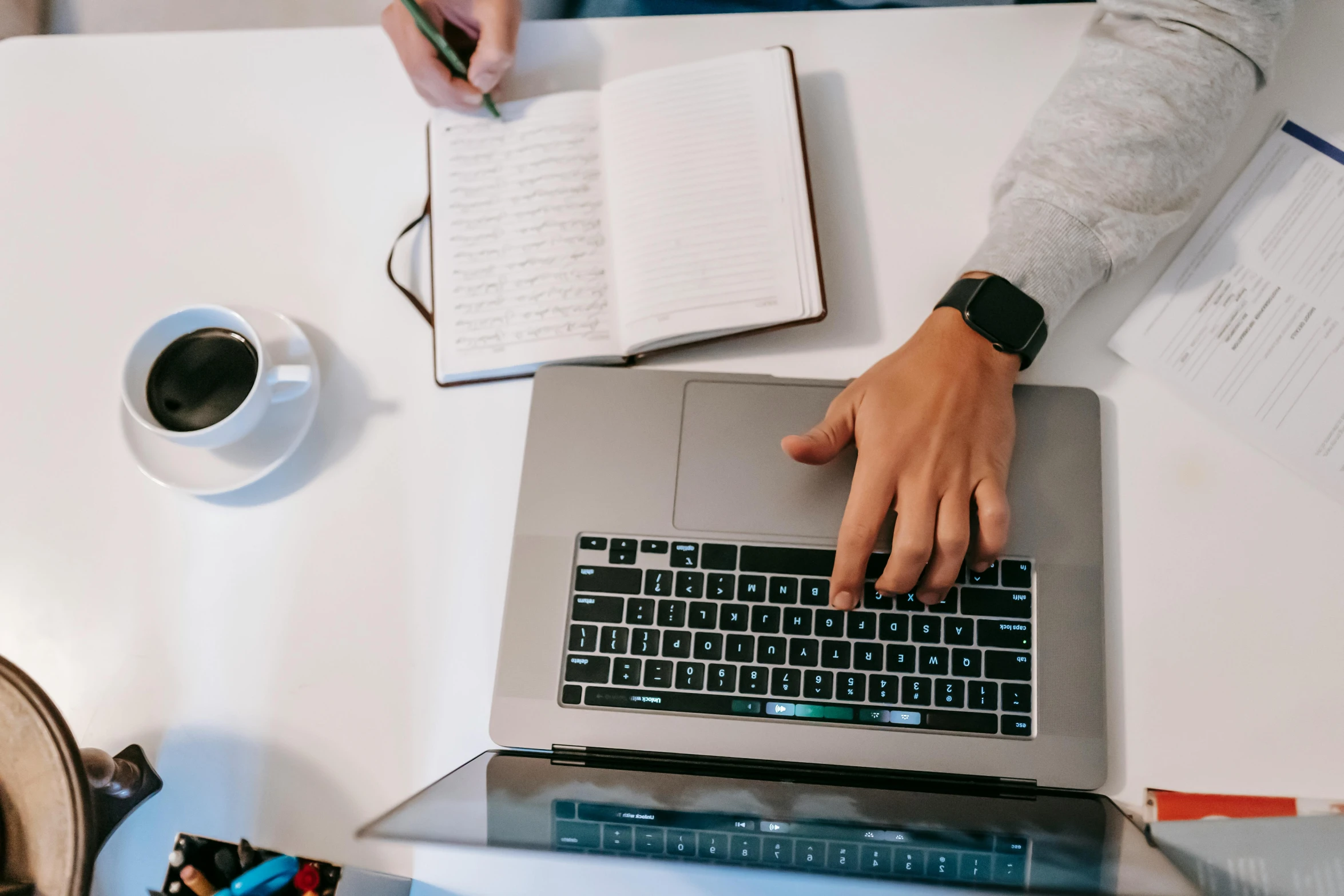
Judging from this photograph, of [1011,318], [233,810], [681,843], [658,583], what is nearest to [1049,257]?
[1011,318]

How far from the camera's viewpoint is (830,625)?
22.5 inches

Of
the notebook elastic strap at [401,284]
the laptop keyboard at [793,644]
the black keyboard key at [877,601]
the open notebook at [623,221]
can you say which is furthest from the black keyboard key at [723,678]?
the notebook elastic strap at [401,284]

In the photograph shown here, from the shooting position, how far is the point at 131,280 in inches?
29.0

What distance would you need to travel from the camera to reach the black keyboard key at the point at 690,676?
1.87ft

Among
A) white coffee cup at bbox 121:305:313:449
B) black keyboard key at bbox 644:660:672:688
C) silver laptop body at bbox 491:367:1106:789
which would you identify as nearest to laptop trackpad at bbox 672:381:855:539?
silver laptop body at bbox 491:367:1106:789

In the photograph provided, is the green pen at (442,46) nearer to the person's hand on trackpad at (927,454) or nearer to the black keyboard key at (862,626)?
the person's hand on trackpad at (927,454)

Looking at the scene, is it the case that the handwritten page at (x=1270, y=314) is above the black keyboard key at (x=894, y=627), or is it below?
above

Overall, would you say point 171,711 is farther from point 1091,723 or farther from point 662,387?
point 1091,723

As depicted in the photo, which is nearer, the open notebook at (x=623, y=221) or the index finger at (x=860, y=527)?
the index finger at (x=860, y=527)

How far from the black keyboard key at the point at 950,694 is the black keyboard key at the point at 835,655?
0.06 metres

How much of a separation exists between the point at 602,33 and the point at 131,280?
0.49m

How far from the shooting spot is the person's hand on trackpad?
0.55 meters

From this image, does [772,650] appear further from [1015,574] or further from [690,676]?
[1015,574]

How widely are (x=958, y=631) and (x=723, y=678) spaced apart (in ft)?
0.55
